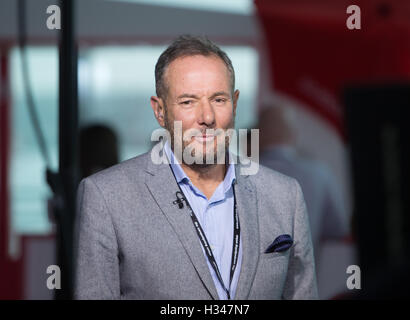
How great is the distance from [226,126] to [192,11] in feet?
16.0

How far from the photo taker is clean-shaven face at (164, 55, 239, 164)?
1.03 meters

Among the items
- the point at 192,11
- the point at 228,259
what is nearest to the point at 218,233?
the point at 228,259

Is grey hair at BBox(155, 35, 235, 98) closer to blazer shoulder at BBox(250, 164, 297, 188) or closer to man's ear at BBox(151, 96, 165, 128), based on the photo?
man's ear at BBox(151, 96, 165, 128)

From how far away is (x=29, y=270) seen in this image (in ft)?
11.5

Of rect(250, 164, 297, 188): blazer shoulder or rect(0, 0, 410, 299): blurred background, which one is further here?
rect(250, 164, 297, 188): blazer shoulder

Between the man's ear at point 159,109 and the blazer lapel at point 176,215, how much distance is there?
0.08 m

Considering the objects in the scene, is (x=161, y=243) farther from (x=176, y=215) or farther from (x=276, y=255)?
(x=276, y=255)
